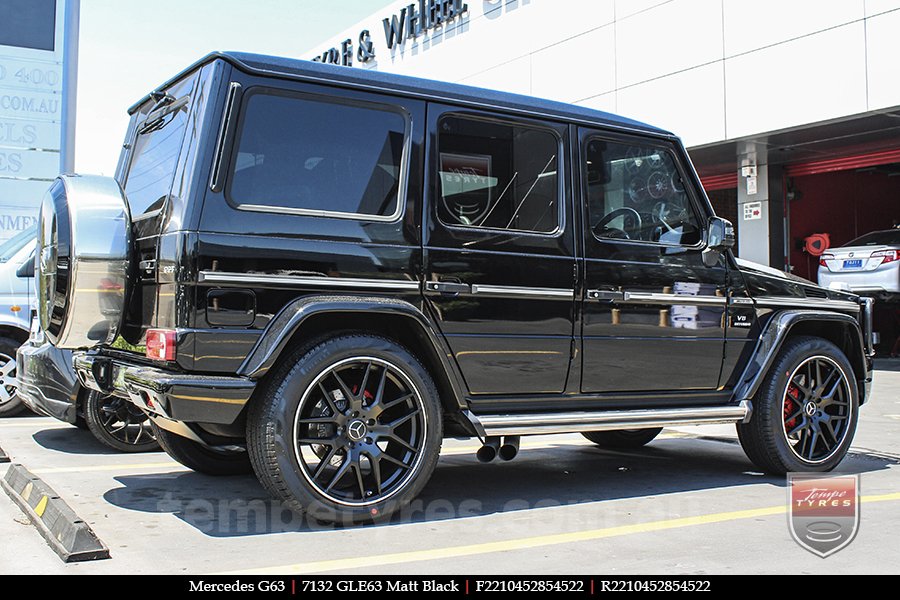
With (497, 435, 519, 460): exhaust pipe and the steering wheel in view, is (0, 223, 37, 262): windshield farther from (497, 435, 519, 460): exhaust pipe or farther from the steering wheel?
the steering wheel

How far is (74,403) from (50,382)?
0.27 metres

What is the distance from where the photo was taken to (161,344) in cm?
416

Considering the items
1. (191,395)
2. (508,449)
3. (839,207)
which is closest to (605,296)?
(508,449)

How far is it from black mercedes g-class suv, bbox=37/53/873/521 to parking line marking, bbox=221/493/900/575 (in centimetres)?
51

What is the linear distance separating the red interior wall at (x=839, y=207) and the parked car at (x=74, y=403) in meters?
14.0

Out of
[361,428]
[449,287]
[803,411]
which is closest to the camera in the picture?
[361,428]

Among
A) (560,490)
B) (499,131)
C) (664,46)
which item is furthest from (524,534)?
(664,46)

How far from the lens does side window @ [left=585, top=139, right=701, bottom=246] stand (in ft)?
17.6

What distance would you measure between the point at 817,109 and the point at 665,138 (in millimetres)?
8522

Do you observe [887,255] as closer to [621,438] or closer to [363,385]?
[621,438]

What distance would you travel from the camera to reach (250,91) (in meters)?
4.36

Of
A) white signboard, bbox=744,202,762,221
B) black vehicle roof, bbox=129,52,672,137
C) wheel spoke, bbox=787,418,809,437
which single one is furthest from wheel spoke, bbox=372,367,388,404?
white signboard, bbox=744,202,762,221

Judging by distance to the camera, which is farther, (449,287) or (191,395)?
(449,287)

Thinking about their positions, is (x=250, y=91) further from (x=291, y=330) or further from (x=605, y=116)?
(x=605, y=116)
